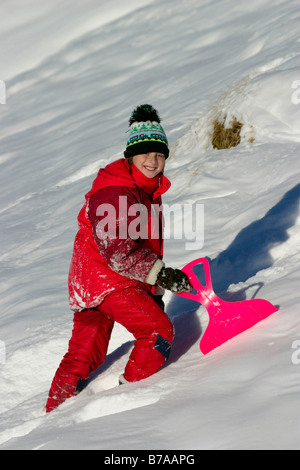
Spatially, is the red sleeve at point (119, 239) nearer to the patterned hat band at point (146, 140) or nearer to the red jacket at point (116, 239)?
the red jacket at point (116, 239)

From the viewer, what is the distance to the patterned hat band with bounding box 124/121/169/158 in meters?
2.64

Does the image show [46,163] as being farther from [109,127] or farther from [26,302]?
[26,302]

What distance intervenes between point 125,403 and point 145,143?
116cm

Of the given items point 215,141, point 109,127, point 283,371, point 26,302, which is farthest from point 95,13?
point 283,371

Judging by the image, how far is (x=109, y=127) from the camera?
27.0 ft

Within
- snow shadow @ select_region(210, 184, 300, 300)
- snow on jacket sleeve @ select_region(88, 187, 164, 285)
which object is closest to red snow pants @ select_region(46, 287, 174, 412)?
snow on jacket sleeve @ select_region(88, 187, 164, 285)

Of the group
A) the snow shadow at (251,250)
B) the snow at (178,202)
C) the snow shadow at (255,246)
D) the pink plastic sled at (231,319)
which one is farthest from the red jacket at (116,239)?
the snow shadow at (255,246)

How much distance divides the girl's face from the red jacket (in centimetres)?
Result: 3

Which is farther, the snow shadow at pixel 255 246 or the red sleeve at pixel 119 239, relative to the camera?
the snow shadow at pixel 255 246

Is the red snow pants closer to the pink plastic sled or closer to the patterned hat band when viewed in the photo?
the pink plastic sled

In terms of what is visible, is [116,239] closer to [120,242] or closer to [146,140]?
[120,242]

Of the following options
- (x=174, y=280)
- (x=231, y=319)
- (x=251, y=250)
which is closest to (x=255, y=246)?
(x=251, y=250)

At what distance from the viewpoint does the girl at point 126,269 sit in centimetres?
242

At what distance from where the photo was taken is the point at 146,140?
2.64 m
